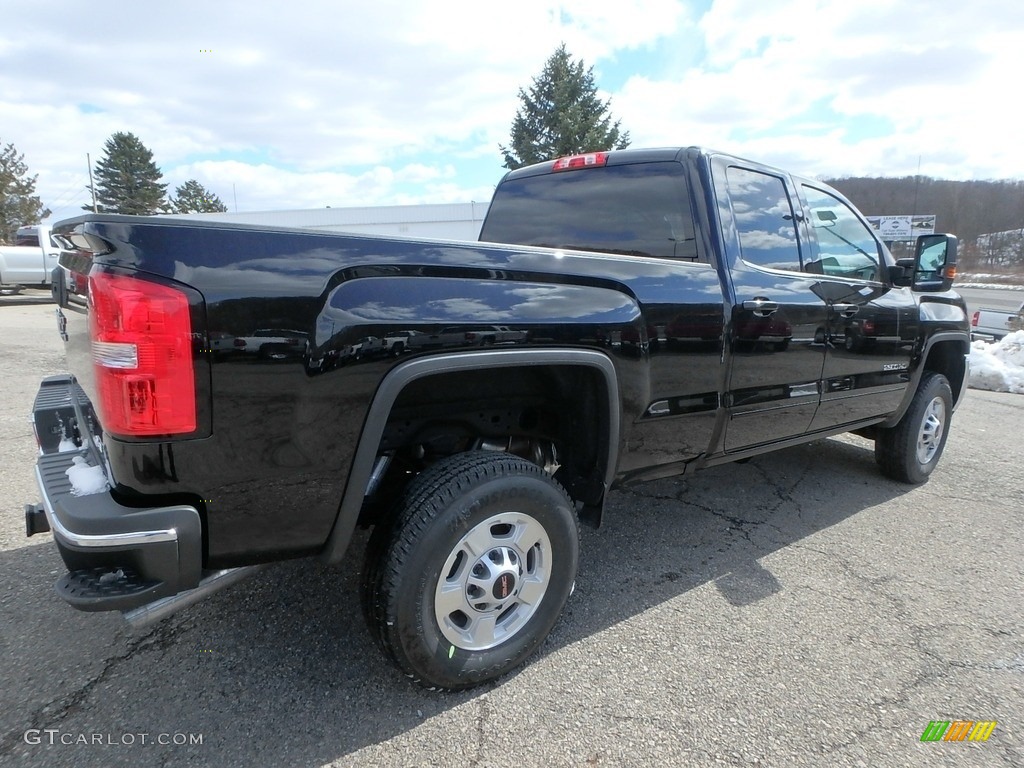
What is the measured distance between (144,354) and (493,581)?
1297 millimetres

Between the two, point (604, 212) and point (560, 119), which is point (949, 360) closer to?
point (604, 212)

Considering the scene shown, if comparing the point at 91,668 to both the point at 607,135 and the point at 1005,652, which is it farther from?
the point at 607,135

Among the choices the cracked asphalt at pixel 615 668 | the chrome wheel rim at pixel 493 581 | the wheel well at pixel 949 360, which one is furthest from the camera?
the wheel well at pixel 949 360

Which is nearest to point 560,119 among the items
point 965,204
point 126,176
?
point 965,204

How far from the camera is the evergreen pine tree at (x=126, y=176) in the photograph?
176 feet

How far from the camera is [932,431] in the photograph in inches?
181

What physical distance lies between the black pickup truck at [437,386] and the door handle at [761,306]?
0.03ft

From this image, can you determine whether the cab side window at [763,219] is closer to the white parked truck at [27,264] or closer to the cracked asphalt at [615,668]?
the cracked asphalt at [615,668]

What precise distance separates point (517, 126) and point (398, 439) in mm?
31329

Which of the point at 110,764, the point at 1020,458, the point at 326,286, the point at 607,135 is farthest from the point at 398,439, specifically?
the point at 607,135

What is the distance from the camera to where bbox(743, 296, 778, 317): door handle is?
2.91 m

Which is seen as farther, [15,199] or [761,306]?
[15,199]

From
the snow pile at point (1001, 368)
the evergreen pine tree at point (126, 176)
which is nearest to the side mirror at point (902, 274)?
the snow pile at point (1001, 368)

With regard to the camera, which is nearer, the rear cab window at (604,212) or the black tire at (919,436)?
the rear cab window at (604,212)
